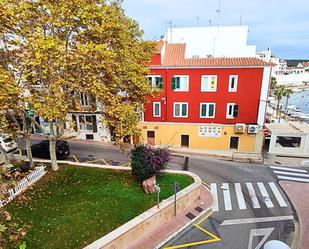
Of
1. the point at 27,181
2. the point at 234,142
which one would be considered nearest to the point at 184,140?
the point at 234,142

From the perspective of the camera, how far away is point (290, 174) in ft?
73.7

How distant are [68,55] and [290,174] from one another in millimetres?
21322

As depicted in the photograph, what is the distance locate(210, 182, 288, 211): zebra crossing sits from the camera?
17156 millimetres

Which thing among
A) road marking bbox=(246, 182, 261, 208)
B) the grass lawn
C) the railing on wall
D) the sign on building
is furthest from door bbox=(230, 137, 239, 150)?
the railing on wall

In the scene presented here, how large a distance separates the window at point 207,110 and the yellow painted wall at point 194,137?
1.49 meters

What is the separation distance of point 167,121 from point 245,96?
9184mm

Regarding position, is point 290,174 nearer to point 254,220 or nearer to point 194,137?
point 254,220

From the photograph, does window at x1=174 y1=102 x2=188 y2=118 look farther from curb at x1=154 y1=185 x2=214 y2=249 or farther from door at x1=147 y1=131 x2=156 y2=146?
curb at x1=154 y1=185 x2=214 y2=249

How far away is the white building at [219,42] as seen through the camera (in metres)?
32.2

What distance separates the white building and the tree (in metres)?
18.6

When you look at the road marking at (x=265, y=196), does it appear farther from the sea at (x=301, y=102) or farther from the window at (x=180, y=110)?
the sea at (x=301, y=102)

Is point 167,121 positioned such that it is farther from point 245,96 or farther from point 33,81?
point 33,81

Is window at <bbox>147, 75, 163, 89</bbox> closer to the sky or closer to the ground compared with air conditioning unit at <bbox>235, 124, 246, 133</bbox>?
closer to the sky

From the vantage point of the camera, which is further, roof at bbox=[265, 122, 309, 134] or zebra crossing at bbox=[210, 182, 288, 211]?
roof at bbox=[265, 122, 309, 134]
